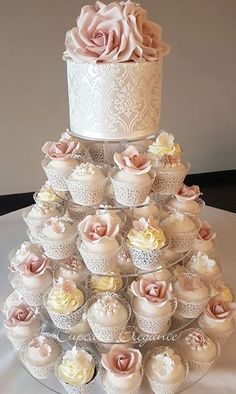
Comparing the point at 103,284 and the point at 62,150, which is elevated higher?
the point at 62,150

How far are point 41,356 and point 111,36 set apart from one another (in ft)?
2.75

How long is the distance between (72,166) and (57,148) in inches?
2.4

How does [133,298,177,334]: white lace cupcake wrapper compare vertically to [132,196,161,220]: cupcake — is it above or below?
below

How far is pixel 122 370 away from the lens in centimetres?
110

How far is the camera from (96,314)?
3.62ft

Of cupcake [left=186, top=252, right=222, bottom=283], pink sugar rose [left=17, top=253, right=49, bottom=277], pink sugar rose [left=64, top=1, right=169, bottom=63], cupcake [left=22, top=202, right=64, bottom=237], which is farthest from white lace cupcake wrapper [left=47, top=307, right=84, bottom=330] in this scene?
pink sugar rose [left=64, top=1, right=169, bottom=63]

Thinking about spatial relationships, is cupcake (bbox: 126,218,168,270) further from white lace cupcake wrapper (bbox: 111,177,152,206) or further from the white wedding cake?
the white wedding cake

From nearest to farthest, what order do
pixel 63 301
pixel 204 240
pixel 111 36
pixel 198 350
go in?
pixel 111 36 → pixel 63 301 → pixel 198 350 → pixel 204 240

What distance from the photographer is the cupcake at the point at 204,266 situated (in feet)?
4.19

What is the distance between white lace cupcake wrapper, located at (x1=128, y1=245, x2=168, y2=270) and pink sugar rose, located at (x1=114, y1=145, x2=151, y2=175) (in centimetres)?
20

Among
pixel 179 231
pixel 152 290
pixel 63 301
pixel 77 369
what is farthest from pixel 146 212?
pixel 77 369

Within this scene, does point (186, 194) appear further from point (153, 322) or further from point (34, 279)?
point (34, 279)

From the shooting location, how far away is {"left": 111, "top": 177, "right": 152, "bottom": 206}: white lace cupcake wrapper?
3.40 feet

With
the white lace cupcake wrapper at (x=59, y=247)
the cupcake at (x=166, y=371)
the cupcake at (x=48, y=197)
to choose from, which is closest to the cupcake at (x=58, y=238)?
the white lace cupcake wrapper at (x=59, y=247)
